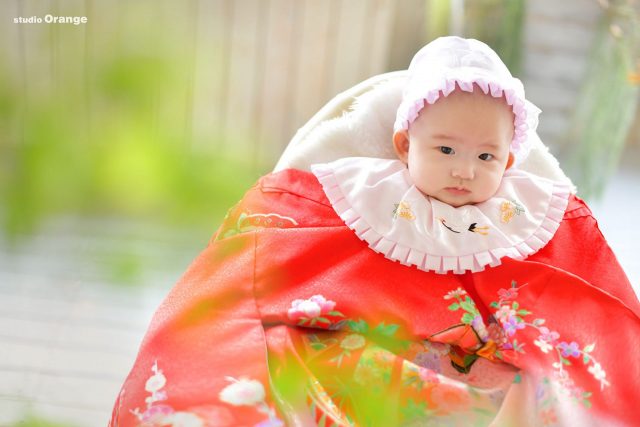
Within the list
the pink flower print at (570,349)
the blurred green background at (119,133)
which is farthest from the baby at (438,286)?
the blurred green background at (119,133)

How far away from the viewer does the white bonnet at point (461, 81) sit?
127 cm

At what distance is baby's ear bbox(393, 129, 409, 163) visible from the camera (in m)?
1.41

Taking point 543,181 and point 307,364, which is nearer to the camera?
point 307,364

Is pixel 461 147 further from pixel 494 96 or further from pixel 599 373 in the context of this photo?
pixel 599 373

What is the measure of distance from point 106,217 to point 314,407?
858 mm

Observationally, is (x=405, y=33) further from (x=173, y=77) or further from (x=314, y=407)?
(x=173, y=77)

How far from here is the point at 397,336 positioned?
110cm

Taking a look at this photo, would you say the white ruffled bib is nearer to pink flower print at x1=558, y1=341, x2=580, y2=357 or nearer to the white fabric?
the white fabric

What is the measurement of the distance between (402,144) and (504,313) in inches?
14.4

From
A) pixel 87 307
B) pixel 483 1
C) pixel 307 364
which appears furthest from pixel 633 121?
pixel 87 307

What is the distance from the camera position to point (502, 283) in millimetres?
1335

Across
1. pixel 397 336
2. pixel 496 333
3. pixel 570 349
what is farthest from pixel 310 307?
pixel 570 349

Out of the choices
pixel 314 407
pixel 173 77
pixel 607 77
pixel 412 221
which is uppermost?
pixel 173 77

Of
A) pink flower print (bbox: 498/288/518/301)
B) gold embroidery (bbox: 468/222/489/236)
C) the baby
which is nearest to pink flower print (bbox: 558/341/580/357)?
the baby
